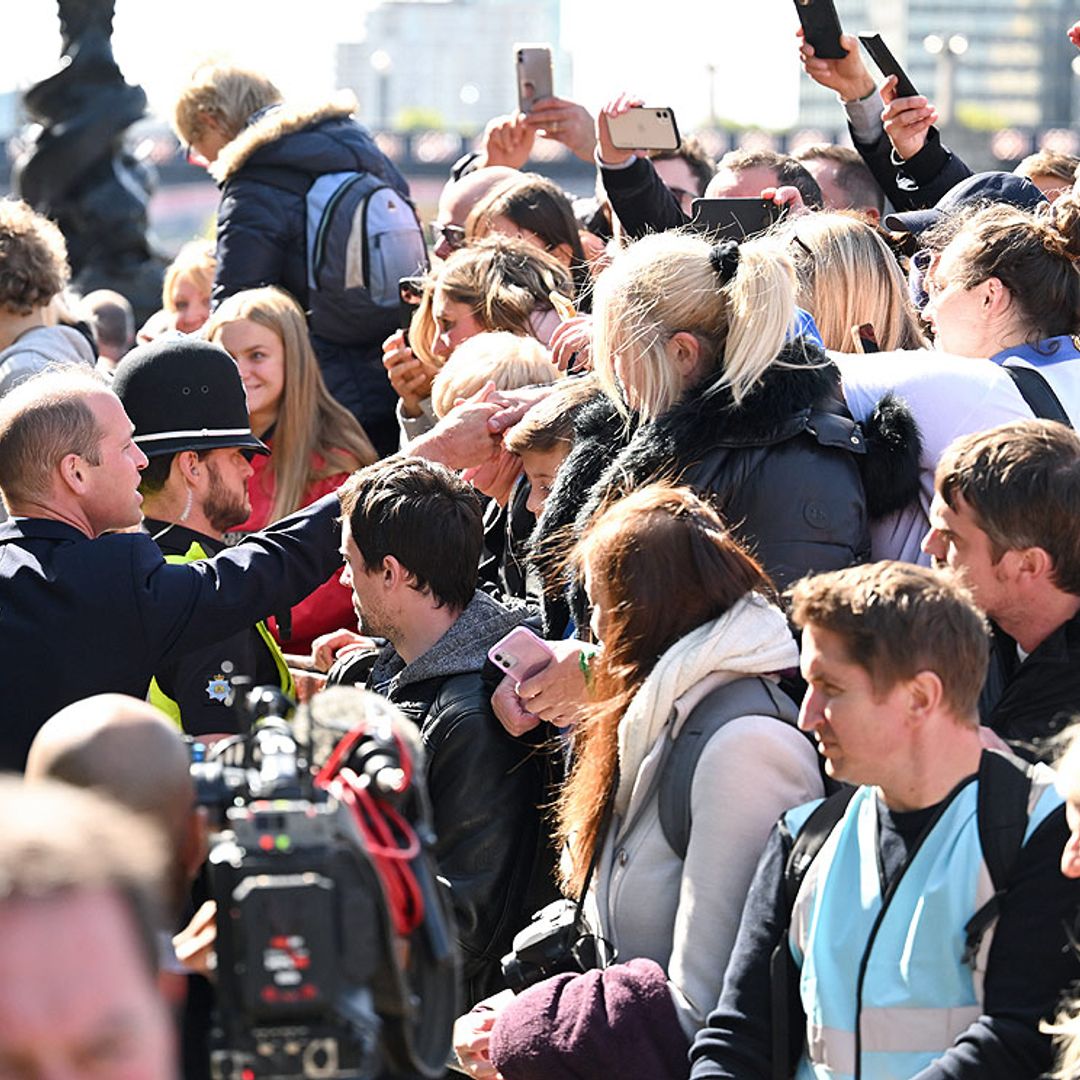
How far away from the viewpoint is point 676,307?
4.09 meters

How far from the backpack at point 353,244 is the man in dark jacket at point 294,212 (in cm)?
3

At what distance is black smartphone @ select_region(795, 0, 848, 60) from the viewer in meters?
5.83

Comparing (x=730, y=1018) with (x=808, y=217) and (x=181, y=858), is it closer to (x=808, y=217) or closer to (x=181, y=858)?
(x=181, y=858)

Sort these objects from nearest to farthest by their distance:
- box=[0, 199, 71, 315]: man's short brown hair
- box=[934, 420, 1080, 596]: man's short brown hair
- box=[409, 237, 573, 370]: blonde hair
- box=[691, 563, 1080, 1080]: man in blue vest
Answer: box=[691, 563, 1080, 1080]: man in blue vest → box=[934, 420, 1080, 596]: man's short brown hair → box=[409, 237, 573, 370]: blonde hair → box=[0, 199, 71, 315]: man's short brown hair

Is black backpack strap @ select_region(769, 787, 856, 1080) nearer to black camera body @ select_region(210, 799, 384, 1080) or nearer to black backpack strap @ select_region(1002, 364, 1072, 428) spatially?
black backpack strap @ select_region(1002, 364, 1072, 428)

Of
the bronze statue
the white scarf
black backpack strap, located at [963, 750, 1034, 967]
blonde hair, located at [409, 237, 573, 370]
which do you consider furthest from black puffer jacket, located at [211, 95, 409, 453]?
the bronze statue

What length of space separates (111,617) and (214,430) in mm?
1016

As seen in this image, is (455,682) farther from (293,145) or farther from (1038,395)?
(293,145)

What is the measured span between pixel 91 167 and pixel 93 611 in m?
7.81

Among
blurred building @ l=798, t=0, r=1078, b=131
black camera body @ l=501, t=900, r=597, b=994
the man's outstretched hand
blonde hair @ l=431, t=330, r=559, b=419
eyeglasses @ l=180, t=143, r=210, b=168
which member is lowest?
blurred building @ l=798, t=0, r=1078, b=131

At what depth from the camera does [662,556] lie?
363cm

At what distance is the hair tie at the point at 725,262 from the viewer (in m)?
4.11

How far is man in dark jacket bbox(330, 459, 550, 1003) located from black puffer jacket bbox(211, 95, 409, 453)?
7.26ft

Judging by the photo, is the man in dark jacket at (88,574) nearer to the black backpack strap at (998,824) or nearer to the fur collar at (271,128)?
the black backpack strap at (998,824)
